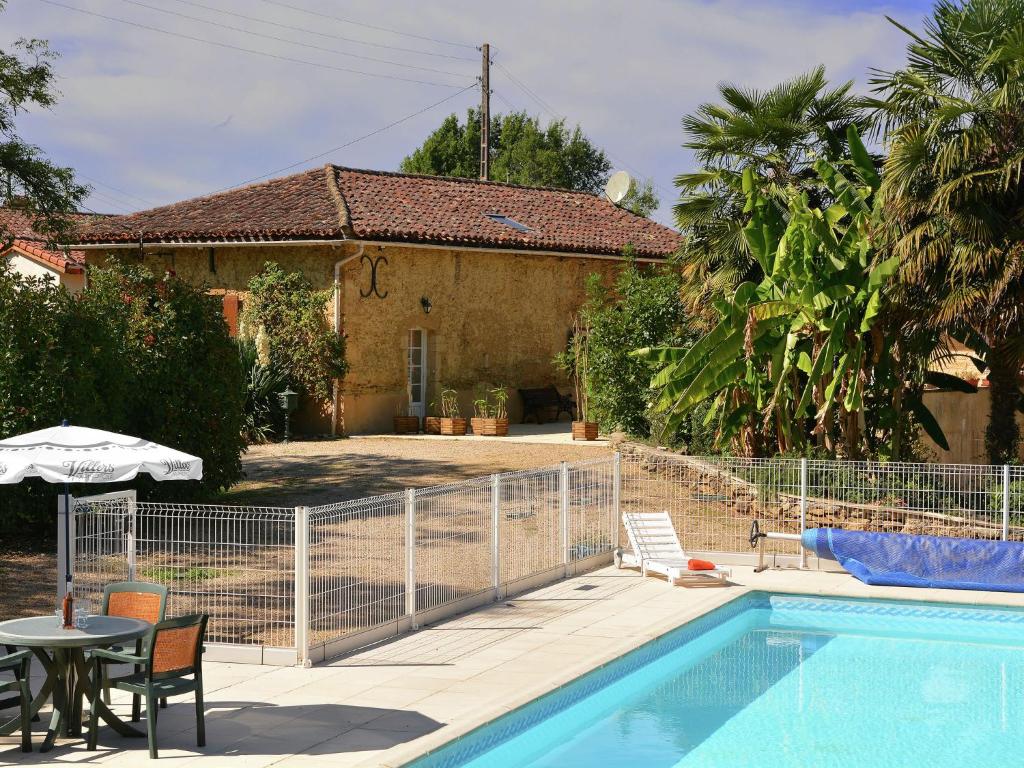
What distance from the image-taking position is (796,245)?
17.1 meters

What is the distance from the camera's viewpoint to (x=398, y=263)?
26.9 meters

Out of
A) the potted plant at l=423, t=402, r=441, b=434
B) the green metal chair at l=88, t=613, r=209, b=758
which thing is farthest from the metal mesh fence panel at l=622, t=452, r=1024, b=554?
the potted plant at l=423, t=402, r=441, b=434

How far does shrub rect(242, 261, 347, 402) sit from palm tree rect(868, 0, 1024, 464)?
40.8 feet

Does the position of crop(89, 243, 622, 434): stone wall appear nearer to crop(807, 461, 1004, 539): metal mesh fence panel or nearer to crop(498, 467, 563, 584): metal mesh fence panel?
crop(498, 467, 563, 584): metal mesh fence panel

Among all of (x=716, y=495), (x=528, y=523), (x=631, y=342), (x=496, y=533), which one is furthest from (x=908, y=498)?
(x=631, y=342)

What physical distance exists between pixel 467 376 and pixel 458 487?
16.3 m

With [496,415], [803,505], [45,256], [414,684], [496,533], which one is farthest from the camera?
[45,256]

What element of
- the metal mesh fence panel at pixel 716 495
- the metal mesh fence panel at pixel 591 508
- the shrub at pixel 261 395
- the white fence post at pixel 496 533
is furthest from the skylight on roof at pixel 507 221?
the white fence post at pixel 496 533

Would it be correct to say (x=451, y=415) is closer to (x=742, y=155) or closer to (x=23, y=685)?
(x=742, y=155)

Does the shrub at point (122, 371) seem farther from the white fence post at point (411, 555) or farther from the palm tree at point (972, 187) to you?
the palm tree at point (972, 187)

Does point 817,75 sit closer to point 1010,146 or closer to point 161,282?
point 1010,146

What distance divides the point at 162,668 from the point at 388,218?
2006 centimetres

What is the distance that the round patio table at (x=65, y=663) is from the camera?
8.06 metres

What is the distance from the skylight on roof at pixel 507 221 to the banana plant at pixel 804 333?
1259 centimetres
